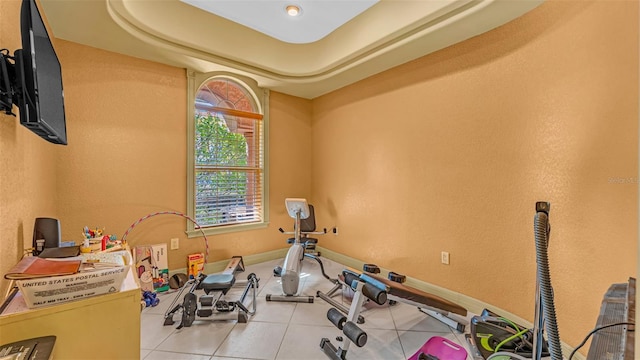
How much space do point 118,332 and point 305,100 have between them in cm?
399

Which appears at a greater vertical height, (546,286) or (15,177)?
(15,177)

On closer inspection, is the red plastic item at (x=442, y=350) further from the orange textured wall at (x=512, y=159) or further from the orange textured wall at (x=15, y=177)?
the orange textured wall at (x=15, y=177)

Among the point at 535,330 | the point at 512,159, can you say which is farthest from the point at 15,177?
the point at 512,159

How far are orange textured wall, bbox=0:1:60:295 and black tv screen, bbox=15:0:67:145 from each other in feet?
0.47

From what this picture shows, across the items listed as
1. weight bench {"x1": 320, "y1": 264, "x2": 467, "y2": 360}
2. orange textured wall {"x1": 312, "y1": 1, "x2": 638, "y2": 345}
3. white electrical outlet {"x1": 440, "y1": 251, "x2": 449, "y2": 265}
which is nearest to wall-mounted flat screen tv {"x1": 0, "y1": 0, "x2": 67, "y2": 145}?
weight bench {"x1": 320, "y1": 264, "x2": 467, "y2": 360}

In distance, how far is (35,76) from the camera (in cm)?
125

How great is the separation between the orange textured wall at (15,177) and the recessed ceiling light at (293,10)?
220cm

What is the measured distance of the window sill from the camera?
345 cm

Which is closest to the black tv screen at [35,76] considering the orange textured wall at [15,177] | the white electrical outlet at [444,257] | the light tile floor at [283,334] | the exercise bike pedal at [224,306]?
the orange textured wall at [15,177]

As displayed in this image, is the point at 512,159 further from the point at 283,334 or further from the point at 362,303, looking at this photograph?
the point at 283,334

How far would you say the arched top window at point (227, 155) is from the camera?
3.59 meters

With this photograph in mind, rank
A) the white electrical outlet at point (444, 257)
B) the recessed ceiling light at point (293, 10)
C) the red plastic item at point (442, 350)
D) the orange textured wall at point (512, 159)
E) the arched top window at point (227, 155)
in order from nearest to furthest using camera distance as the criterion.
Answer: the orange textured wall at point (512, 159) < the red plastic item at point (442, 350) < the white electrical outlet at point (444, 257) < the recessed ceiling light at point (293, 10) < the arched top window at point (227, 155)

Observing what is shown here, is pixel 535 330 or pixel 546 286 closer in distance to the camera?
pixel 546 286

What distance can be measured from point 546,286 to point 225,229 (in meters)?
3.54
